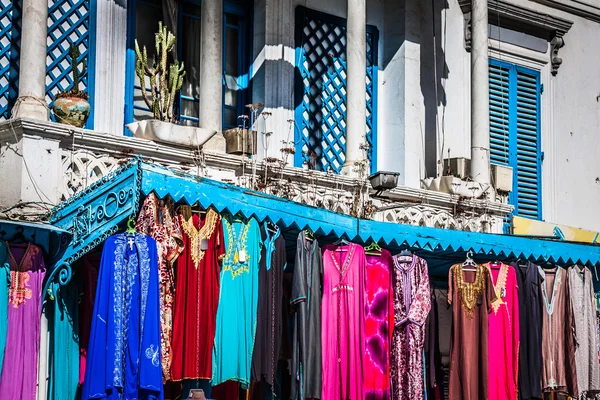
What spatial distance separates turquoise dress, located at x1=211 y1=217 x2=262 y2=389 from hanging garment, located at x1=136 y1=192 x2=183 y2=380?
0.45 meters

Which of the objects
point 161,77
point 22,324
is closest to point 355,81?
point 161,77

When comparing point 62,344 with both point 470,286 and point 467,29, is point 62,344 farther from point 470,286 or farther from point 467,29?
point 467,29

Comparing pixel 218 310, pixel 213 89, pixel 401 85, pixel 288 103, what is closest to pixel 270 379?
pixel 218 310

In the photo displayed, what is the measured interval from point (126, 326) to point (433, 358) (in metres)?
3.82

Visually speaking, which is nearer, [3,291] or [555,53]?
[3,291]

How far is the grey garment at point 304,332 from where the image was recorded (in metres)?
10.0

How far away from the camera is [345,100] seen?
568 inches

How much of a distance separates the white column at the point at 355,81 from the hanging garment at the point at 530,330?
7.57 ft

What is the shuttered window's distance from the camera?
15531mm

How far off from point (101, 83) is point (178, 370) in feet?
13.2

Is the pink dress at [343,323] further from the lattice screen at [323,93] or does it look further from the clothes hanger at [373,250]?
the lattice screen at [323,93]

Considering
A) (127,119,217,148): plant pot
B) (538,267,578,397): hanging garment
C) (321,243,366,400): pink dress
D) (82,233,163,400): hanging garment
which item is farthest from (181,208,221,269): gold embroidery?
(538,267,578,397): hanging garment

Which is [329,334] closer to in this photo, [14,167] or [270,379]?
[270,379]

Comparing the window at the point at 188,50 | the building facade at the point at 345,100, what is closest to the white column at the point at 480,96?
the building facade at the point at 345,100
